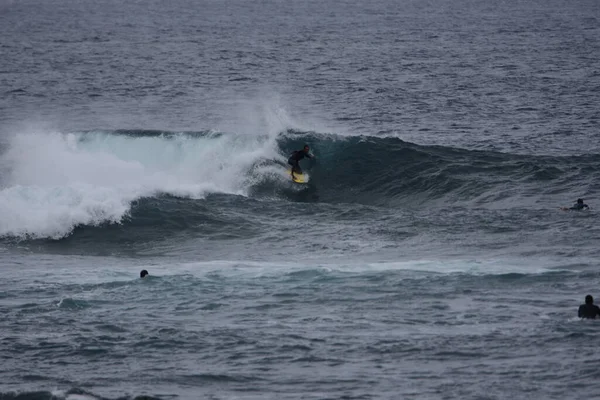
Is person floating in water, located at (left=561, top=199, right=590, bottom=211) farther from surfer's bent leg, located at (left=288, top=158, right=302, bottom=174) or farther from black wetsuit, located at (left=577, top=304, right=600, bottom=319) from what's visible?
surfer's bent leg, located at (left=288, top=158, right=302, bottom=174)

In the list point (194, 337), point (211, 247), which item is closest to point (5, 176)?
point (211, 247)

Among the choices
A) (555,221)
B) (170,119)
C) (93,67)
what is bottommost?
(555,221)

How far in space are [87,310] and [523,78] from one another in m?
42.9

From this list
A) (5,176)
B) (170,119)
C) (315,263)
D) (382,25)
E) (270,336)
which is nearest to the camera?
(270,336)

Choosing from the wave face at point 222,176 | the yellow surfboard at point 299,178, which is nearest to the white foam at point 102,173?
the wave face at point 222,176

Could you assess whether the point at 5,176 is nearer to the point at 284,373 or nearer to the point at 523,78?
the point at 284,373

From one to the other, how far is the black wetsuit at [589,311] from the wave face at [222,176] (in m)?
11.7

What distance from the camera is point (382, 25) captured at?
345ft

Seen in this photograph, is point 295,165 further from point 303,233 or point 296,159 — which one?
point 303,233

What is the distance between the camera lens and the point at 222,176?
1470 inches

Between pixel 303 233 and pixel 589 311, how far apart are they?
1138 centimetres

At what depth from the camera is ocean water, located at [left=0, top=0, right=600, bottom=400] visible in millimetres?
19391

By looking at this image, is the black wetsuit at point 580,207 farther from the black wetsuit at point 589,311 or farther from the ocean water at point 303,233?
the black wetsuit at point 589,311

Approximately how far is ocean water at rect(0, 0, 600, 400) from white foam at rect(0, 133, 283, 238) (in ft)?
0.31
